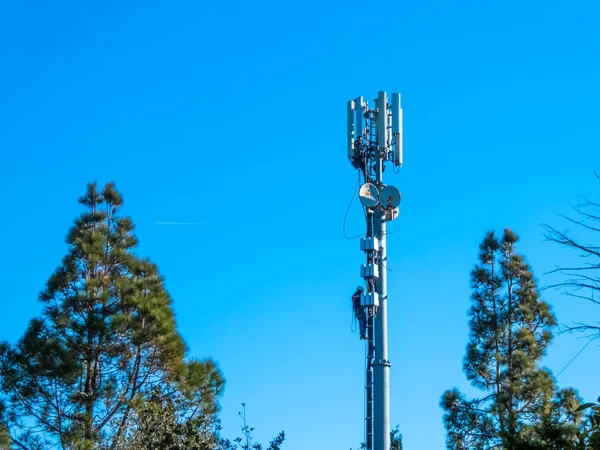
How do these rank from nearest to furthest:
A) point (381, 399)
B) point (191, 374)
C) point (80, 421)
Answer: point (381, 399), point (80, 421), point (191, 374)

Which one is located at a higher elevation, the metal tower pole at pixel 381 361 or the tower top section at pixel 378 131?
the tower top section at pixel 378 131

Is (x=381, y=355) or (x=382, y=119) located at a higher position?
(x=382, y=119)

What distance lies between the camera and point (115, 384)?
20.0 meters

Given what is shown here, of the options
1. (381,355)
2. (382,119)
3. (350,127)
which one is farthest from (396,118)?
(381,355)

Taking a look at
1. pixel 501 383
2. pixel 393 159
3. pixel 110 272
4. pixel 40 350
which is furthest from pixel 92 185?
pixel 501 383

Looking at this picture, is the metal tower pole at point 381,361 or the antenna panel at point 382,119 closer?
the metal tower pole at point 381,361

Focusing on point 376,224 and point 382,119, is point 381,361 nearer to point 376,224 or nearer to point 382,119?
point 376,224

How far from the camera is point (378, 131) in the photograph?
20219 mm

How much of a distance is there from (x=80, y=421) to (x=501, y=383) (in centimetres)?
1006

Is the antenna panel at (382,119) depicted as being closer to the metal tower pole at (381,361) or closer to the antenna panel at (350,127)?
the antenna panel at (350,127)

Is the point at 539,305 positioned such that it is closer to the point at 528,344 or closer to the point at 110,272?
the point at 528,344

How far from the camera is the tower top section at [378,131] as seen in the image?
2008 centimetres

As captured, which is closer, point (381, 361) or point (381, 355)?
point (381, 361)

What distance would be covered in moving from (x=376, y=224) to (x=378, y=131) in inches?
85.9
